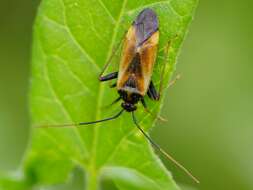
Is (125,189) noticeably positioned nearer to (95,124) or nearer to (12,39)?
(95,124)

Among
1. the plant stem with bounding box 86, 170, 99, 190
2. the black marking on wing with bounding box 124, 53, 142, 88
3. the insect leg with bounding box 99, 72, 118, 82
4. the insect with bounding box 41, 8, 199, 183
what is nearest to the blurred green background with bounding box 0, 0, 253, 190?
the black marking on wing with bounding box 124, 53, 142, 88

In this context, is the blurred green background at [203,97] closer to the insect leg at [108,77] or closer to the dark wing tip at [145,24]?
the dark wing tip at [145,24]

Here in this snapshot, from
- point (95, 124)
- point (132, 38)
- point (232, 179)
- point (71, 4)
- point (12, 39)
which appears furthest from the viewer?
point (12, 39)

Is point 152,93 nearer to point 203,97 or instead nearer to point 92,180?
point 92,180

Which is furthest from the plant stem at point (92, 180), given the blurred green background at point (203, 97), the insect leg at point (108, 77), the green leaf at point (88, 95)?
the blurred green background at point (203, 97)

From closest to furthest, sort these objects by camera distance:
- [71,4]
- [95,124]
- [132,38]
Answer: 1. [71,4]
2. [95,124]
3. [132,38]

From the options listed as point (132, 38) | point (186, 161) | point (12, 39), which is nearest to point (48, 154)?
point (132, 38)

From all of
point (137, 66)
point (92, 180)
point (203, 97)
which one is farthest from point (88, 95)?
point (203, 97)
